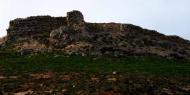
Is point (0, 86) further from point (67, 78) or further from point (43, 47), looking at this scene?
point (43, 47)

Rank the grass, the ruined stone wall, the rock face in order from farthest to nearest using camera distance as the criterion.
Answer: the ruined stone wall, the rock face, the grass

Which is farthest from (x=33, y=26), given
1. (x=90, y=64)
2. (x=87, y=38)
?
(x=90, y=64)

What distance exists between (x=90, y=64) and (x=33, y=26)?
41.8ft

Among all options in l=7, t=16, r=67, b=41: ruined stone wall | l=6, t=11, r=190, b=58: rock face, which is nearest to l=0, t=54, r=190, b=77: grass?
l=6, t=11, r=190, b=58: rock face

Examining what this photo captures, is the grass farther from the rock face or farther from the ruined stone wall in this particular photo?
the ruined stone wall

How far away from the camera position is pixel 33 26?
4581 centimetres

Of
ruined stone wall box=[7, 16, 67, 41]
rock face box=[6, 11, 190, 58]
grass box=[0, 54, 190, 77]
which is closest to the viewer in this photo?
grass box=[0, 54, 190, 77]

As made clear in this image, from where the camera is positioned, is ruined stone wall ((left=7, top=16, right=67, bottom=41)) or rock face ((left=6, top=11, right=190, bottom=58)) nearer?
rock face ((left=6, top=11, right=190, bottom=58))

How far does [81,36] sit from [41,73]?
1311 centimetres

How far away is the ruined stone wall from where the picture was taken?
45.2 metres

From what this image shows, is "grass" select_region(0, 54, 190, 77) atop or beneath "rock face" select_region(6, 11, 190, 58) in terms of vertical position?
beneath

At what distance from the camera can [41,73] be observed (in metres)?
30.1

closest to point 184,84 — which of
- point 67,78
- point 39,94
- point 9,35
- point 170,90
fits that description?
point 170,90

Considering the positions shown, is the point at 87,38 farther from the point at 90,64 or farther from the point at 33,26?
the point at 90,64
